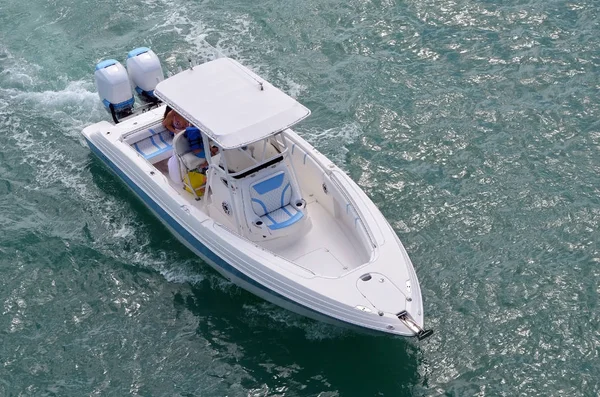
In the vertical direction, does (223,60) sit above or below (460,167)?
above

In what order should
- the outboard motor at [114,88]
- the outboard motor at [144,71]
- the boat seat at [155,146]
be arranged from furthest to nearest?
1. the outboard motor at [144,71]
2. the outboard motor at [114,88]
3. the boat seat at [155,146]

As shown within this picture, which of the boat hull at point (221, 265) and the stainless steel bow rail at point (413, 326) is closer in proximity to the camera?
the stainless steel bow rail at point (413, 326)

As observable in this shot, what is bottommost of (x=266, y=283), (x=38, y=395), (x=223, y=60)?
(x=38, y=395)

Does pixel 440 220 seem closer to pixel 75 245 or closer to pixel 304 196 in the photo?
pixel 304 196

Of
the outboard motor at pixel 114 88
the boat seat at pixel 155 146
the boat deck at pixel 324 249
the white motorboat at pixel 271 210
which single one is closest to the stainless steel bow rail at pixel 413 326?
the white motorboat at pixel 271 210

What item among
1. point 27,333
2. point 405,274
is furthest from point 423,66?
point 27,333

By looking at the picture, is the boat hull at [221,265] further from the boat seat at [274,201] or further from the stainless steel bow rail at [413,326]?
the boat seat at [274,201]

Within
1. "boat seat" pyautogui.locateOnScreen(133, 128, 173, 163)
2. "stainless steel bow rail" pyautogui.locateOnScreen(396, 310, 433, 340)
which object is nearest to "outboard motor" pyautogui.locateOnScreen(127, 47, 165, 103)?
"boat seat" pyautogui.locateOnScreen(133, 128, 173, 163)
